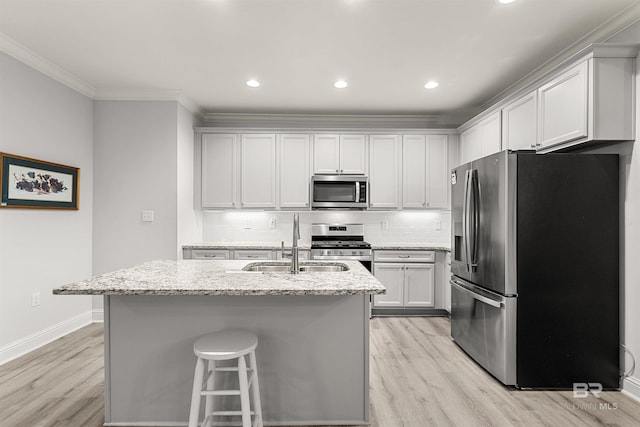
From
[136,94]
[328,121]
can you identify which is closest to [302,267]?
[328,121]

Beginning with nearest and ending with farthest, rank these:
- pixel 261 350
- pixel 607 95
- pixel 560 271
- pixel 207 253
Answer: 1. pixel 261 350
2. pixel 607 95
3. pixel 560 271
4. pixel 207 253

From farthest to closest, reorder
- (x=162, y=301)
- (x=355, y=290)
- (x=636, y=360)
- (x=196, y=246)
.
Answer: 1. (x=196, y=246)
2. (x=636, y=360)
3. (x=162, y=301)
4. (x=355, y=290)

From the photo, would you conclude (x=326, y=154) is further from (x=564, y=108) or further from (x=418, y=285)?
(x=564, y=108)

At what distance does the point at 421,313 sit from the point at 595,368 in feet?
6.59

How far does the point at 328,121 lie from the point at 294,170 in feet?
2.99

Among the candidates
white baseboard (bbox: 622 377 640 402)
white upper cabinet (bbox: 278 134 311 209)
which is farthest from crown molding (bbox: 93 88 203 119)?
white baseboard (bbox: 622 377 640 402)

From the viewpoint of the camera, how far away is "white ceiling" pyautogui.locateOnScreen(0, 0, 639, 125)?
2393 mm

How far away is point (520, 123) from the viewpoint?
3.20 m

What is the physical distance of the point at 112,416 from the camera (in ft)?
6.69

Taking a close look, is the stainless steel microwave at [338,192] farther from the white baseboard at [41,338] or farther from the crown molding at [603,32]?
the white baseboard at [41,338]

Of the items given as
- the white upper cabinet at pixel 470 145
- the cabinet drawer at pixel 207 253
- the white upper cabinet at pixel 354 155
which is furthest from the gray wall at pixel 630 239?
the cabinet drawer at pixel 207 253

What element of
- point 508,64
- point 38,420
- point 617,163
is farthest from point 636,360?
point 38,420

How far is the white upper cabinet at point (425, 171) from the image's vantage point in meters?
4.66

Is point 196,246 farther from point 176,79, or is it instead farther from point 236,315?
point 236,315
